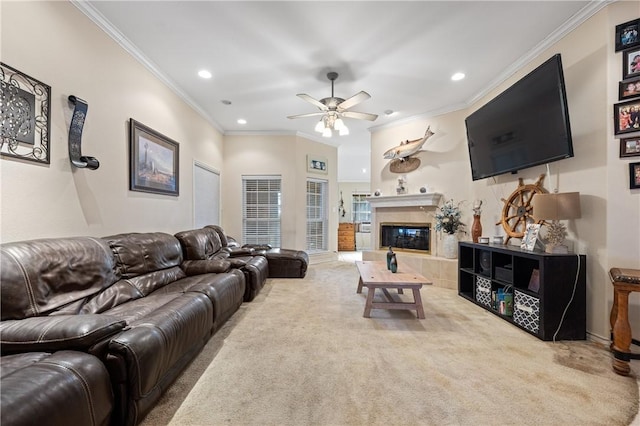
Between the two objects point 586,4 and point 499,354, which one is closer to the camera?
point 499,354

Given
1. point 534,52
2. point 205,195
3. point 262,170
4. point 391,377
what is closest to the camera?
point 391,377

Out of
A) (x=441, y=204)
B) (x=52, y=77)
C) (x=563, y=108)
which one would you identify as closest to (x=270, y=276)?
(x=441, y=204)

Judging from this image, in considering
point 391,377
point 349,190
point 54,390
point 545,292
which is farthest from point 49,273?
point 349,190

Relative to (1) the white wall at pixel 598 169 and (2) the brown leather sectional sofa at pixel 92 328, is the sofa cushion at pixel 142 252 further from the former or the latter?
(1) the white wall at pixel 598 169

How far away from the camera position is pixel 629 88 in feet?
7.34

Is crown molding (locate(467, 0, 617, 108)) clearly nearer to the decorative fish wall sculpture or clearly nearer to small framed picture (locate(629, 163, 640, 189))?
the decorative fish wall sculpture

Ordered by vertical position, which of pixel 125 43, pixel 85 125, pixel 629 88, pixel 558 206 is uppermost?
pixel 125 43

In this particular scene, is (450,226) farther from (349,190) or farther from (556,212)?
(349,190)

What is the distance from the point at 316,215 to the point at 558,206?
4782 mm

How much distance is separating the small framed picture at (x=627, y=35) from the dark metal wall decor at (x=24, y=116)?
470cm

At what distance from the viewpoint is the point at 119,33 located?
2742 mm

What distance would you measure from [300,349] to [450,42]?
3423mm

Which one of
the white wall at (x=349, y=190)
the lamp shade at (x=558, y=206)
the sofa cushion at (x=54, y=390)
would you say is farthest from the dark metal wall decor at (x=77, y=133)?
the white wall at (x=349, y=190)

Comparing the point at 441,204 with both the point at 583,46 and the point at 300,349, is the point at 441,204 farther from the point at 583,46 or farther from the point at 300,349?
the point at 300,349
